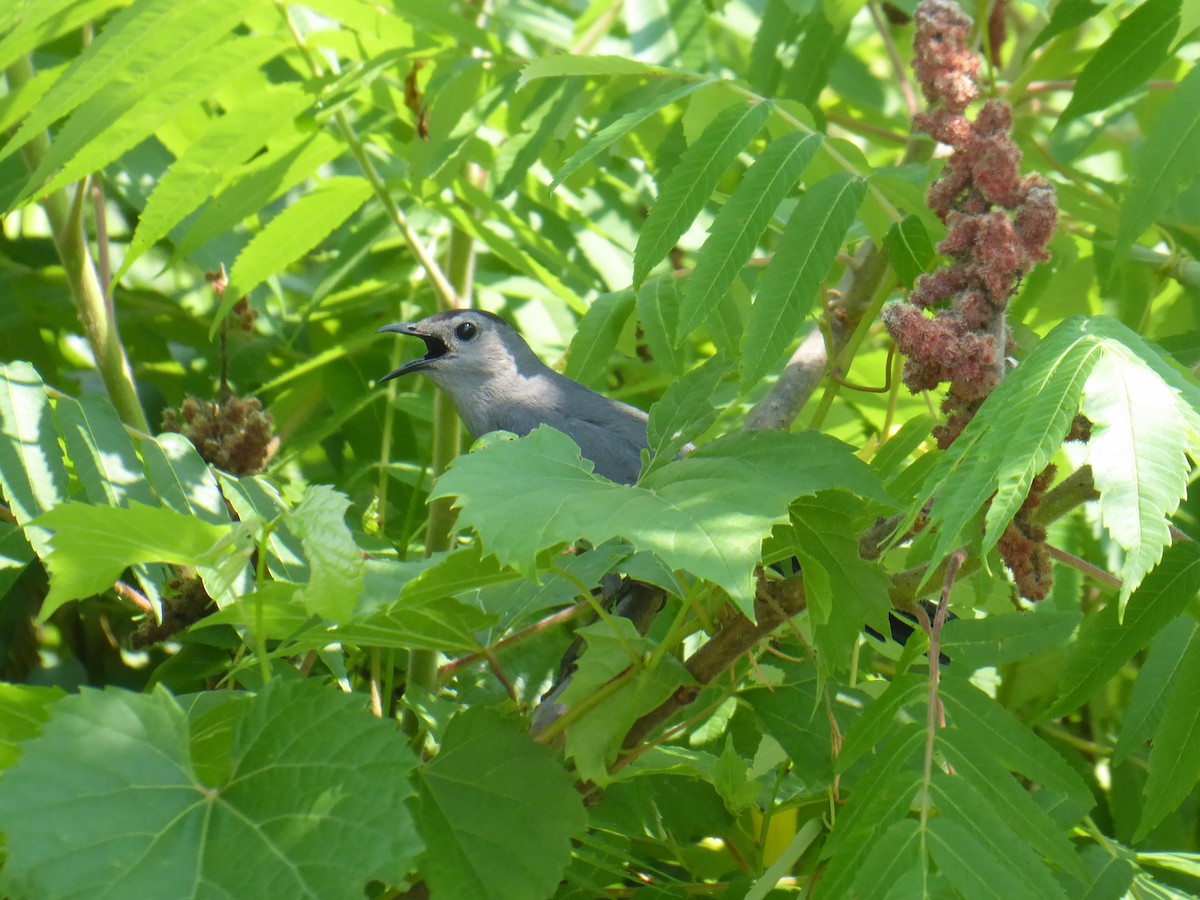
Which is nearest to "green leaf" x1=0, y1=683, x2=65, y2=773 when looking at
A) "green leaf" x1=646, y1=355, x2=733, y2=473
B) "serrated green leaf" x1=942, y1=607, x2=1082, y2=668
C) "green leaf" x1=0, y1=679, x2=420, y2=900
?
"green leaf" x1=0, y1=679, x2=420, y2=900

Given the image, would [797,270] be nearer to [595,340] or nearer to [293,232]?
[595,340]

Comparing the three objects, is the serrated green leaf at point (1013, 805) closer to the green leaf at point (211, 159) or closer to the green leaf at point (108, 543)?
the green leaf at point (108, 543)

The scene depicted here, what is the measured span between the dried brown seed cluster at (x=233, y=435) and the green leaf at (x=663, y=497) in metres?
1.23

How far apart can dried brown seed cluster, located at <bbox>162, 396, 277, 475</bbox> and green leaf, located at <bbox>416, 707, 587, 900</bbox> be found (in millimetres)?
1136

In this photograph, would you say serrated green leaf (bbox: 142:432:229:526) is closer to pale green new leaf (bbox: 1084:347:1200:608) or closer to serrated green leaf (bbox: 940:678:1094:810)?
serrated green leaf (bbox: 940:678:1094:810)

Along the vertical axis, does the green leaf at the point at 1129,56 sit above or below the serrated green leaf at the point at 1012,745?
above

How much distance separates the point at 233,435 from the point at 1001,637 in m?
1.64

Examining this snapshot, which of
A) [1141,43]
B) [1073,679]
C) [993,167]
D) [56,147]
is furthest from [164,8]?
[1073,679]

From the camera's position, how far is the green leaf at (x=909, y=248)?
7.49ft

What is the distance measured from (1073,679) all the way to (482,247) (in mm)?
2393

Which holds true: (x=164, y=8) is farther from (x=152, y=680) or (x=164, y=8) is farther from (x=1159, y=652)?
(x=1159, y=652)

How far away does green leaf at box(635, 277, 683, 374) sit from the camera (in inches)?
104

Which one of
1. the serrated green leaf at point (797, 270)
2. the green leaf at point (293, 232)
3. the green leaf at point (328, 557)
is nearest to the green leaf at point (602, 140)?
the serrated green leaf at point (797, 270)

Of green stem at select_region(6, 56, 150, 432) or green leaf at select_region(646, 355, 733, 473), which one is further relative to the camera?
green stem at select_region(6, 56, 150, 432)
